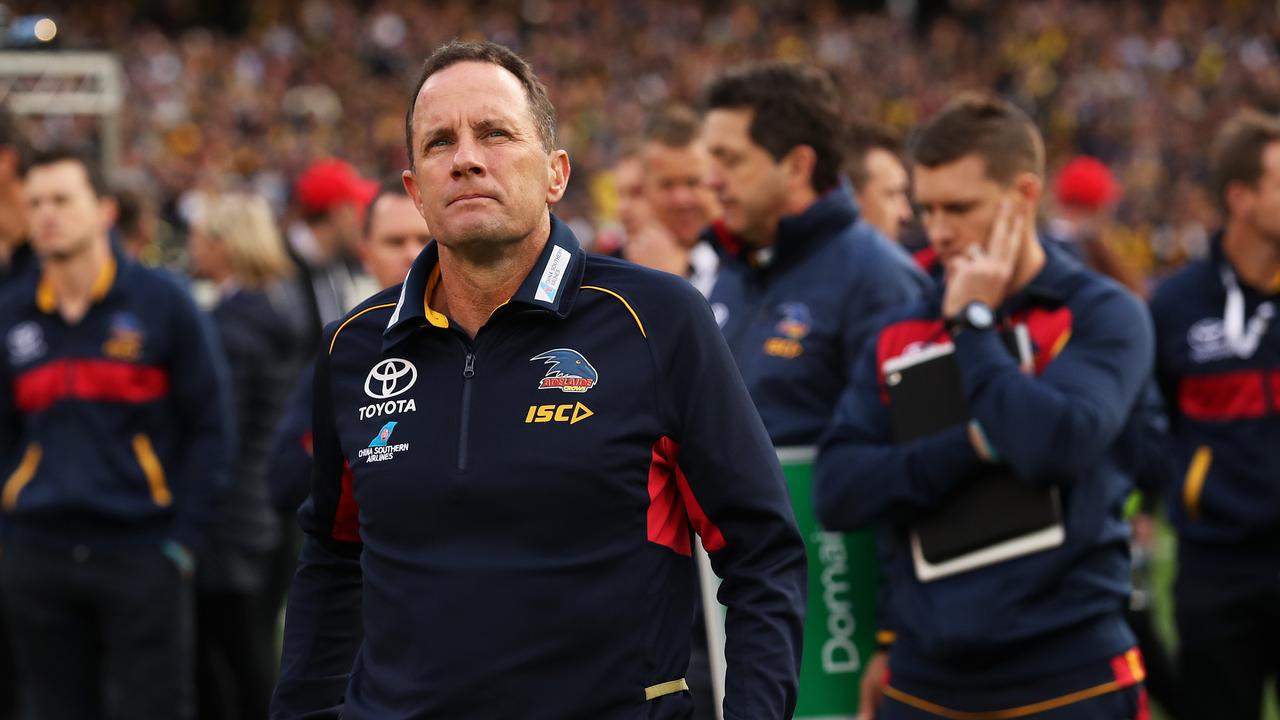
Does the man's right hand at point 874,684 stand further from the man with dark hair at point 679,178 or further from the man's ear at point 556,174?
the man with dark hair at point 679,178

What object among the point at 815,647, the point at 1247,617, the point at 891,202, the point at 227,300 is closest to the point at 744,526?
the point at 815,647

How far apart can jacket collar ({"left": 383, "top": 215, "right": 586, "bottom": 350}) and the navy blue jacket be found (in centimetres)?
158

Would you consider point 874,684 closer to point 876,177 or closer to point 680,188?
point 680,188

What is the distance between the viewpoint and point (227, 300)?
25.2 ft

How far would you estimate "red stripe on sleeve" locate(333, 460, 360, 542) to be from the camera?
292 cm

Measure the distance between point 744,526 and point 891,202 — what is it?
3967mm

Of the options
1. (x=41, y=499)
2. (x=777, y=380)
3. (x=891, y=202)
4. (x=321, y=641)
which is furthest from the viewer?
(x=891, y=202)

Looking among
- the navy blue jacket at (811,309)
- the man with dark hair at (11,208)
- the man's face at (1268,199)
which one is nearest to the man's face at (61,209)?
the man with dark hair at (11,208)

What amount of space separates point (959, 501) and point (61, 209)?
12.8 feet

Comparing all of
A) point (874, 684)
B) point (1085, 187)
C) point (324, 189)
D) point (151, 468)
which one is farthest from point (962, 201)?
point (1085, 187)

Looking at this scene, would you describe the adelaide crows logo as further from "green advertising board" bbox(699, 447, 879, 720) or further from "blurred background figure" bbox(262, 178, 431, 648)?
"blurred background figure" bbox(262, 178, 431, 648)

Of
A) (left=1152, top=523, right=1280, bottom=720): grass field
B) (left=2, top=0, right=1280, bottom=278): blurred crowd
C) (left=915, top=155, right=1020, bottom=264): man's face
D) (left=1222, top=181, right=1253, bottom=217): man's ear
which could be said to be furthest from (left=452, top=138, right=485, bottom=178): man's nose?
(left=2, top=0, right=1280, bottom=278): blurred crowd

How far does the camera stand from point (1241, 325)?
5340 mm

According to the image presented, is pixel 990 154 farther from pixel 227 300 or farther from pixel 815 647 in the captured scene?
pixel 227 300
